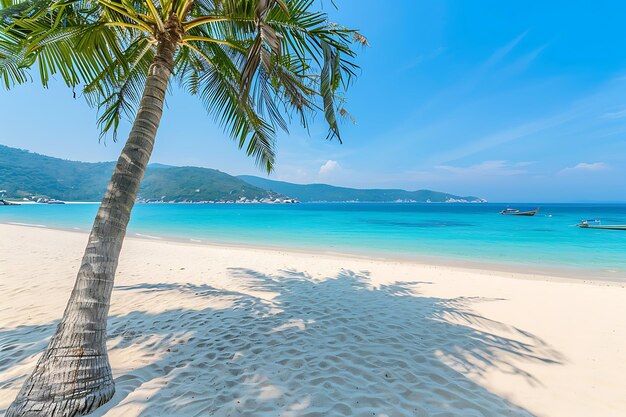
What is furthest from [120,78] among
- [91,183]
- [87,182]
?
[87,182]

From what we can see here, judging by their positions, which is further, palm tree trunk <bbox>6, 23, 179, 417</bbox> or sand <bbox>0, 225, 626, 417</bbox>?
sand <bbox>0, 225, 626, 417</bbox>

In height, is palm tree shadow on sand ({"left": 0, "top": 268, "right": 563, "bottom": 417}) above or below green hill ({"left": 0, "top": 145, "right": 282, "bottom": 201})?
below

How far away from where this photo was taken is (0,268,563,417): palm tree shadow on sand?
94.8 inches

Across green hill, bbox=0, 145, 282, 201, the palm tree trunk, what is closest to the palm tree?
the palm tree trunk

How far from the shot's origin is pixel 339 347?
3.49 m

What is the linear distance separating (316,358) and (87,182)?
171362 millimetres

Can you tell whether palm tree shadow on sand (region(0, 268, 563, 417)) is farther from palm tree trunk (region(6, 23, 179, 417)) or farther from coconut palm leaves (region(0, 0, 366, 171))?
coconut palm leaves (region(0, 0, 366, 171))

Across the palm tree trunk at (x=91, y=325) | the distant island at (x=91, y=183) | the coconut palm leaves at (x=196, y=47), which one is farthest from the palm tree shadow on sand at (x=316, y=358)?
→ the distant island at (x=91, y=183)

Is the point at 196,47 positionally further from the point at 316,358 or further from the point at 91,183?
the point at 91,183

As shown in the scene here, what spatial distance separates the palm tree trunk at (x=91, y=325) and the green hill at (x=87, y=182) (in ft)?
459

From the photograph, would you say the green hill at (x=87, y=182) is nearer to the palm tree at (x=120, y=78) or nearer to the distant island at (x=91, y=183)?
the distant island at (x=91, y=183)

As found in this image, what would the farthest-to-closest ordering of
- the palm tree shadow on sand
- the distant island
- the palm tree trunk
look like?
the distant island
the palm tree shadow on sand
the palm tree trunk

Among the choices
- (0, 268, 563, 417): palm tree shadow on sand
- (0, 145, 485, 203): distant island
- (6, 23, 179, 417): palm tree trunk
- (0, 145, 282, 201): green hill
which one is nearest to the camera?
(6, 23, 179, 417): palm tree trunk

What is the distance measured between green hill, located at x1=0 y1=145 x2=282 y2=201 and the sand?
138 m
